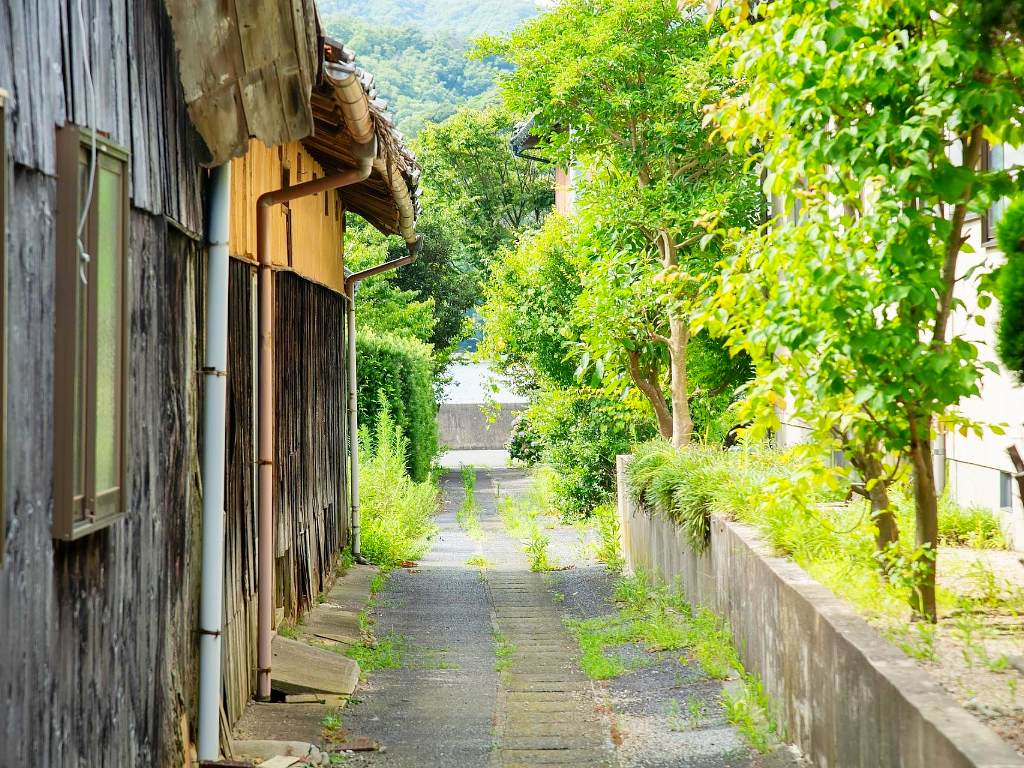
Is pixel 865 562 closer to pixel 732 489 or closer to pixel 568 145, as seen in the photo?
pixel 732 489

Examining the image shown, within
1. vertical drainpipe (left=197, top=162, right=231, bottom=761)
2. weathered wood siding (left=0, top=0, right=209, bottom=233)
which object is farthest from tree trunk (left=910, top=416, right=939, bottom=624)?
weathered wood siding (left=0, top=0, right=209, bottom=233)

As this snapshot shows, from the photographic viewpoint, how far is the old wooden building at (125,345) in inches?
116

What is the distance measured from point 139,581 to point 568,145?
936 cm

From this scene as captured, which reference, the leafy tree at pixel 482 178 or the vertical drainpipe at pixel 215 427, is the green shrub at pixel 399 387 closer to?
the vertical drainpipe at pixel 215 427

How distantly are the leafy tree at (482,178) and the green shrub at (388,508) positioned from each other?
18.8 metres

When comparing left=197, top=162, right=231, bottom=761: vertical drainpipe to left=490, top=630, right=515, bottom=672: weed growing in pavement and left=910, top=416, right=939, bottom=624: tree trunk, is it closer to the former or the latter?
left=490, top=630, right=515, bottom=672: weed growing in pavement

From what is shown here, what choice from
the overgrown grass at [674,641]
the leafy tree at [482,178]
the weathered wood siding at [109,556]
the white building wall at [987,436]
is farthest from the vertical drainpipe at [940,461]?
the leafy tree at [482,178]

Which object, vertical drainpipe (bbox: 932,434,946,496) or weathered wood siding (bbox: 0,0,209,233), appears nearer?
weathered wood siding (bbox: 0,0,209,233)

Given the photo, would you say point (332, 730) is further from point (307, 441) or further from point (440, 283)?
point (440, 283)

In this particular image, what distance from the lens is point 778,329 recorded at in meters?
5.26

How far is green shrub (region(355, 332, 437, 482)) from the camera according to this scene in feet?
61.3

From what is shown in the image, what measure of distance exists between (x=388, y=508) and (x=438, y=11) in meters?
144

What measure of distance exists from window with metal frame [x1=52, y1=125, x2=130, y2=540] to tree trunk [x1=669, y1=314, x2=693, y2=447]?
8.53 m

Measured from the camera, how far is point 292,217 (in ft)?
29.3
